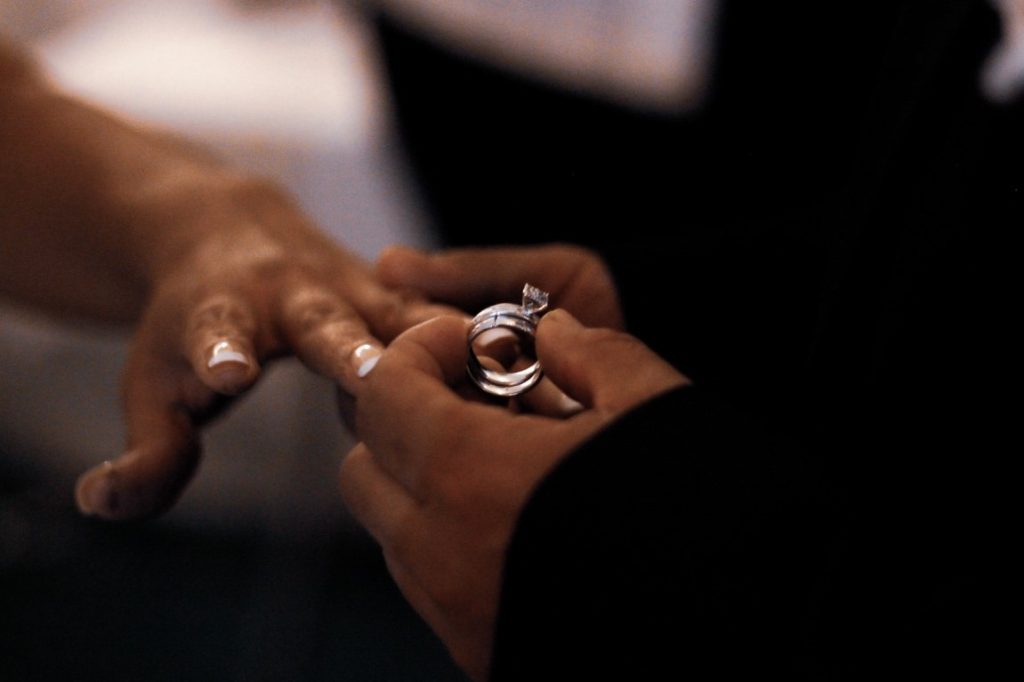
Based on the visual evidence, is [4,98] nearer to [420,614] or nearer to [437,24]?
[437,24]

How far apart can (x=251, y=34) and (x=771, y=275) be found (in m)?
1.17

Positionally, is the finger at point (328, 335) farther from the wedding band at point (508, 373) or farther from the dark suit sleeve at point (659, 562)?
the dark suit sleeve at point (659, 562)

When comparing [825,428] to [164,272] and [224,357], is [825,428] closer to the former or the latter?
[224,357]

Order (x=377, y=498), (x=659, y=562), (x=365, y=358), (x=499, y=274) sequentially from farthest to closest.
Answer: (x=499, y=274) < (x=365, y=358) < (x=377, y=498) < (x=659, y=562)

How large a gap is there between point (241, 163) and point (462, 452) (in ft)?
2.65

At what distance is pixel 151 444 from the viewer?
67 cm

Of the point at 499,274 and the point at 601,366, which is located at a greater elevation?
the point at 499,274

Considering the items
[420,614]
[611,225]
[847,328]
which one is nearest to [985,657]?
[847,328]

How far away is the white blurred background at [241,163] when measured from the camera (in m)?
0.81

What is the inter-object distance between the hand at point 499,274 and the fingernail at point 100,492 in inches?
10.2

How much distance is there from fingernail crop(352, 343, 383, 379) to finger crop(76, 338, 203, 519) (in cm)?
17

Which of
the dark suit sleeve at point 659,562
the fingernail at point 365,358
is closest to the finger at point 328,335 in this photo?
the fingernail at point 365,358

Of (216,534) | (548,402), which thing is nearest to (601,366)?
(548,402)

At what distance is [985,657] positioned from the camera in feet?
1.42
